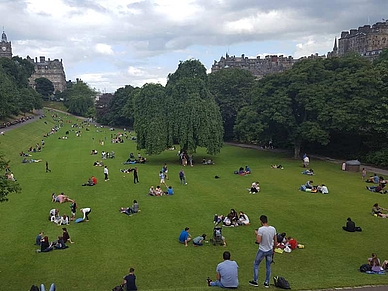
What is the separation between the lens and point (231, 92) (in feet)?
228

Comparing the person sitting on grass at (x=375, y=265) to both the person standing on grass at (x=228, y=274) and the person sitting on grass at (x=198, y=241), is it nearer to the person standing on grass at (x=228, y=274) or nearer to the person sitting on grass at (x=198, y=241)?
the person standing on grass at (x=228, y=274)

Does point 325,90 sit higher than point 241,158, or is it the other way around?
point 325,90

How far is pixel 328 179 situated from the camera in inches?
1356

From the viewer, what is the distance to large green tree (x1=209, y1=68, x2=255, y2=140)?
68.0m

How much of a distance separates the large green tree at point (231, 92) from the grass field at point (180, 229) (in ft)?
97.0

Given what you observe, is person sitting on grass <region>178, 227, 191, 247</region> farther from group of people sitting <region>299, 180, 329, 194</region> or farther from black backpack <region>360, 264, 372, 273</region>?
group of people sitting <region>299, 180, 329, 194</region>

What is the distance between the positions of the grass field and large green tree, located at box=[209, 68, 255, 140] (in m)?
29.6

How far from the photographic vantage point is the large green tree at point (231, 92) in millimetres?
68000

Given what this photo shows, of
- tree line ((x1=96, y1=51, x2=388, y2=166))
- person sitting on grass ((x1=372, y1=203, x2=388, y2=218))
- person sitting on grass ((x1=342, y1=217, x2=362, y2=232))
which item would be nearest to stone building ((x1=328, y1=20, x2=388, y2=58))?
tree line ((x1=96, y1=51, x2=388, y2=166))

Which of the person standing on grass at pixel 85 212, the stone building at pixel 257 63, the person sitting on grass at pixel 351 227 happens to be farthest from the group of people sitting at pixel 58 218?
the stone building at pixel 257 63

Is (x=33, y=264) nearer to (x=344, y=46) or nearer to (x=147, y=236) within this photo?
(x=147, y=236)

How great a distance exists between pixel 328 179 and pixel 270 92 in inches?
703

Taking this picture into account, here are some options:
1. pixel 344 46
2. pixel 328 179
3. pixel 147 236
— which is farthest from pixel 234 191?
pixel 344 46

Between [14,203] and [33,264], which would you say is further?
[14,203]
